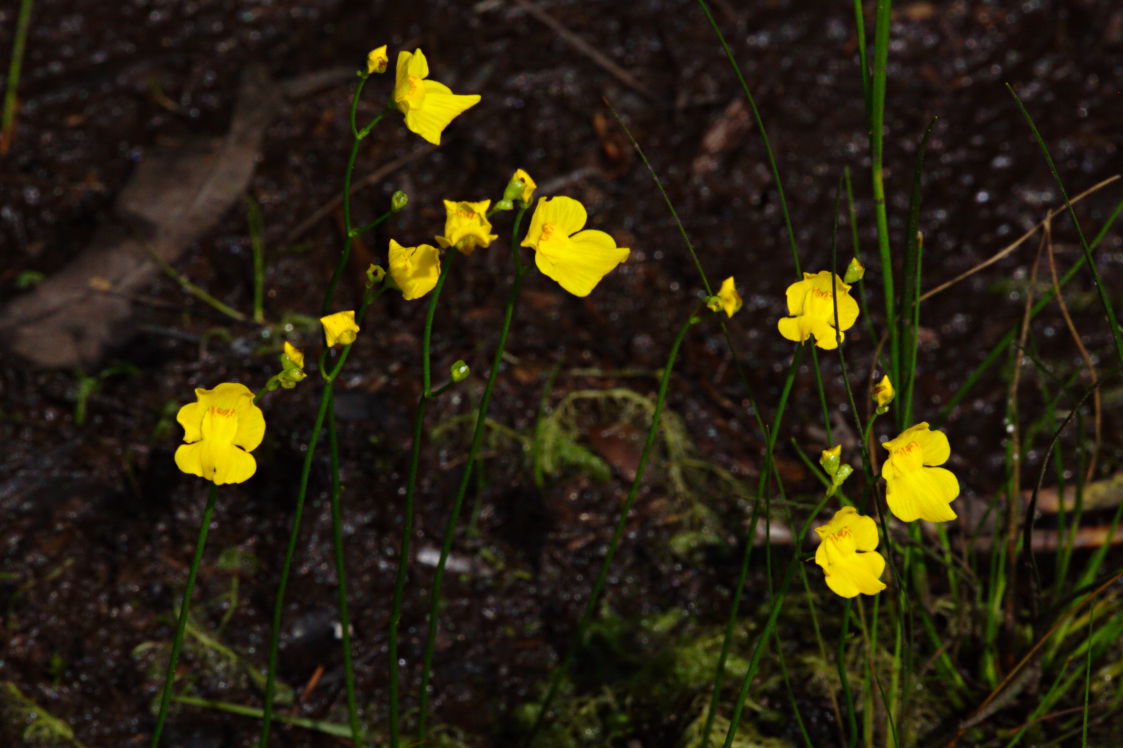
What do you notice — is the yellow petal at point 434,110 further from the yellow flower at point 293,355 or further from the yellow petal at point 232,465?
the yellow petal at point 232,465

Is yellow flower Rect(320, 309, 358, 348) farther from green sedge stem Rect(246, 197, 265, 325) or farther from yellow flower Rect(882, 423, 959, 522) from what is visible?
green sedge stem Rect(246, 197, 265, 325)

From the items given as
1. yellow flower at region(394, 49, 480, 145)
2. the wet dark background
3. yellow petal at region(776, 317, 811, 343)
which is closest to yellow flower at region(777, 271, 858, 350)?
yellow petal at region(776, 317, 811, 343)

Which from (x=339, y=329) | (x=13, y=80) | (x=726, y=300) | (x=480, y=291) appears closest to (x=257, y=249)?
(x=480, y=291)

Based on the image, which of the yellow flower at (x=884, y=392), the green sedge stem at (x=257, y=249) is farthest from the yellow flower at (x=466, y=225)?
the green sedge stem at (x=257, y=249)

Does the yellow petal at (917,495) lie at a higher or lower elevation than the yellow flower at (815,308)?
lower

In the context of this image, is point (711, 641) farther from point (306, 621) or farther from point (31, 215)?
point (31, 215)

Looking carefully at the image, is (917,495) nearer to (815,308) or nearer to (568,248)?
(815,308)
